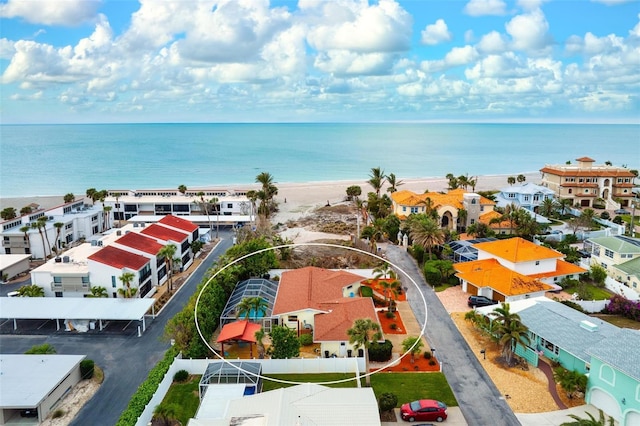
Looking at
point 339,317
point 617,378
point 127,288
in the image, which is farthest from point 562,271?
point 127,288

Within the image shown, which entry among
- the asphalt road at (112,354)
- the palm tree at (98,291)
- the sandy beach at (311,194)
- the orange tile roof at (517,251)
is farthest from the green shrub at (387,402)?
the sandy beach at (311,194)

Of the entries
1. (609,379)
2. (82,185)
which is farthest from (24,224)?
(82,185)

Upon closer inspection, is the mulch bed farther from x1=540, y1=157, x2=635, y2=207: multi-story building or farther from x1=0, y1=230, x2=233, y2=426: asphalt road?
x1=540, y1=157, x2=635, y2=207: multi-story building

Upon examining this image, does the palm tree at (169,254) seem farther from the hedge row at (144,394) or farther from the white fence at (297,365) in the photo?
the white fence at (297,365)

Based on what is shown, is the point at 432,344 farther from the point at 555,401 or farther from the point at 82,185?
the point at 82,185

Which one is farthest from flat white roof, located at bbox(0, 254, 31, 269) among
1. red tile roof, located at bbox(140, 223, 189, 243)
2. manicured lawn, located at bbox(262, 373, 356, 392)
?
manicured lawn, located at bbox(262, 373, 356, 392)
